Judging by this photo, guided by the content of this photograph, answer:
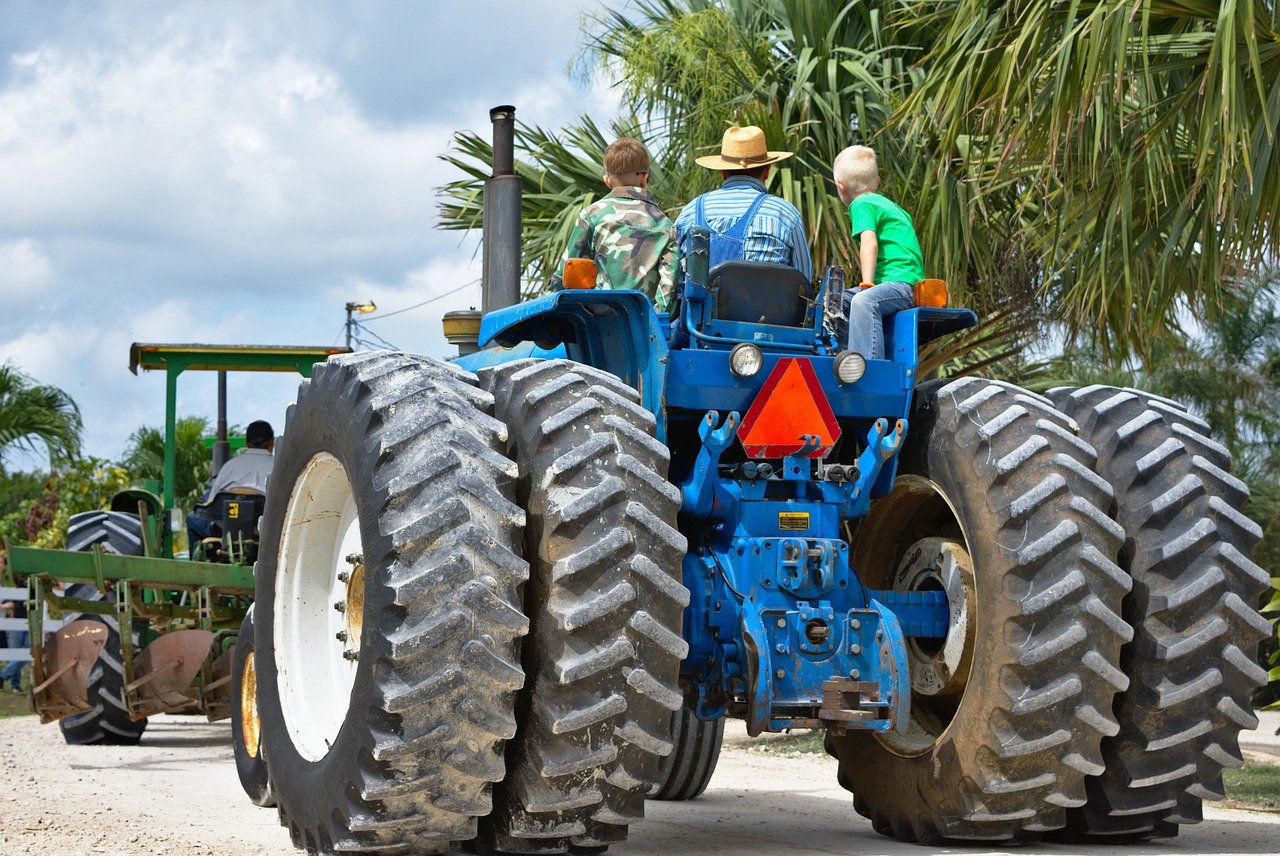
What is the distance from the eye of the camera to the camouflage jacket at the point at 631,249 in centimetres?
596

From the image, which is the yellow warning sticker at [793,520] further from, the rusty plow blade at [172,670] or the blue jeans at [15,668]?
the blue jeans at [15,668]

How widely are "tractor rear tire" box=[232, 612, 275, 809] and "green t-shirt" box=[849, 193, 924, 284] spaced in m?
3.18

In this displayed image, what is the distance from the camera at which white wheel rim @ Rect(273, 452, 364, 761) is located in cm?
559

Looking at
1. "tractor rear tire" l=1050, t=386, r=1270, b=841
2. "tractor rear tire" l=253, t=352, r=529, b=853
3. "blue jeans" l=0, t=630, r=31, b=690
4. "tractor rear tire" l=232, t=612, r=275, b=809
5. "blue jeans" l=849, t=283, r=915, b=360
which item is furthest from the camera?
"blue jeans" l=0, t=630, r=31, b=690

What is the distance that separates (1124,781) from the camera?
5523mm

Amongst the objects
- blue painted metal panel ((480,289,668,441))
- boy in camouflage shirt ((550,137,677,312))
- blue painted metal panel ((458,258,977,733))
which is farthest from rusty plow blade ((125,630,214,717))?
boy in camouflage shirt ((550,137,677,312))

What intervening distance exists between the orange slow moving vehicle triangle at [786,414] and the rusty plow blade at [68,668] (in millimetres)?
5488

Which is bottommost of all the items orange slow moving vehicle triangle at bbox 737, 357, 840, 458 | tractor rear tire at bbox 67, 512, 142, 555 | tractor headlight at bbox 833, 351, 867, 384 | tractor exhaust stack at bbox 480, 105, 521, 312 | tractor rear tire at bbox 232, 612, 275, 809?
tractor rear tire at bbox 232, 612, 275, 809

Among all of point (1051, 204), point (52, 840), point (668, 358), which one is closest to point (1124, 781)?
point (668, 358)

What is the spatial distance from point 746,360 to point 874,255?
1.01 m

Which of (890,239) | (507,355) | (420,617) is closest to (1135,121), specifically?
(890,239)

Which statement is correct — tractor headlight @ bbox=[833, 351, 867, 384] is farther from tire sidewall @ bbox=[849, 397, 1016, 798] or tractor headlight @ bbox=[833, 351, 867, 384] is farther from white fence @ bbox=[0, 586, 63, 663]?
white fence @ bbox=[0, 586, 63, 663]

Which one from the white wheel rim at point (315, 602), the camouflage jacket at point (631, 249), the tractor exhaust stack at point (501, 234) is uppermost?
the tractor exhaust stack at point (501, 234)

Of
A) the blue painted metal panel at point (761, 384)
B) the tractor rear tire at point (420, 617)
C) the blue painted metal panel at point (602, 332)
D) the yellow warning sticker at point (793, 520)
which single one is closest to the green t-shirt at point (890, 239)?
the blue painted metal panel at point (761, 384)
